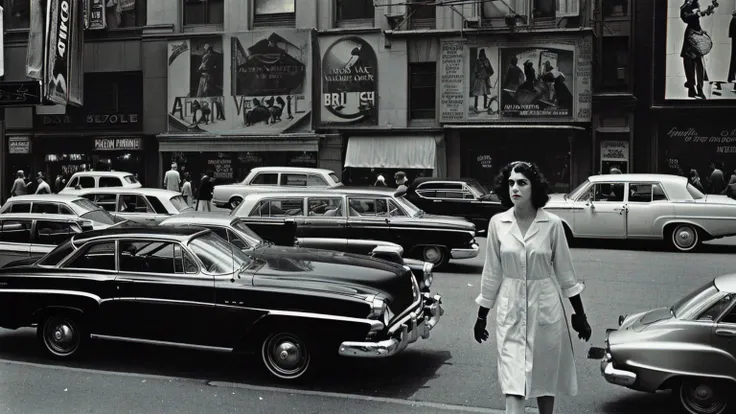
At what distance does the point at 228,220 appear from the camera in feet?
38.0

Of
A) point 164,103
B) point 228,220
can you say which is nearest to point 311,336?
point 228,220

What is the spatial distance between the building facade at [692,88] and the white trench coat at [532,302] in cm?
2345

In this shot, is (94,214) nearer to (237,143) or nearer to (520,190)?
(520,190)

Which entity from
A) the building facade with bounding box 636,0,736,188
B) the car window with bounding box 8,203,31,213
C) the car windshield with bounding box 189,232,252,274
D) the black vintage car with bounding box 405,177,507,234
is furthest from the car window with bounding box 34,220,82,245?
the building facade with bounding box 636,0,736,188

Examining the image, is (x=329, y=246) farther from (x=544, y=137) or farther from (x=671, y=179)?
(x=544, y=137)

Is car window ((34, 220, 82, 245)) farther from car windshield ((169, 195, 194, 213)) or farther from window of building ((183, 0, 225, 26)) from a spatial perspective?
window of building ((183, 0, 225, 26))

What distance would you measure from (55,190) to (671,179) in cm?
2478

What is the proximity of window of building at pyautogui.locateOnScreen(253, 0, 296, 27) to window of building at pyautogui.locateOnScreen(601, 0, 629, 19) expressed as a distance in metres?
11.4

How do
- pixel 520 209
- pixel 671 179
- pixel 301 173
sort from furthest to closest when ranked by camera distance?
pixel 301 173, pixel 671 179, pixel 520 209

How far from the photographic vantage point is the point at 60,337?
8.28 m

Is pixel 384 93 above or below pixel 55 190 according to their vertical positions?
above

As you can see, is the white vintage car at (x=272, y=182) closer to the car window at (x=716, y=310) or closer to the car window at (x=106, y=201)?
the car window at (x=106, y=201)

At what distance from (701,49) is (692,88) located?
1291mm

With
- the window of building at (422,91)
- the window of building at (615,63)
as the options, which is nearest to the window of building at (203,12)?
the window of building at (422,91)
